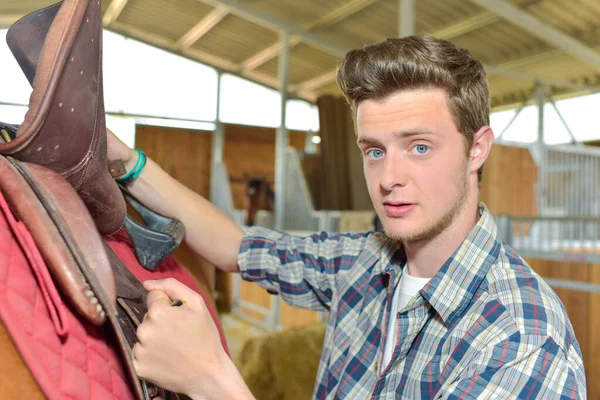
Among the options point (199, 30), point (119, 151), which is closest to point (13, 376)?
point (119, 151)

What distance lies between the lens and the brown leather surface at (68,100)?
17.8 inches

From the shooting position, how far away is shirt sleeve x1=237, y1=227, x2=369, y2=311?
3.30 ft

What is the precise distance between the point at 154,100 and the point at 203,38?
25cm

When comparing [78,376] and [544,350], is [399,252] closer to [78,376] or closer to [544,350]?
[544,350]

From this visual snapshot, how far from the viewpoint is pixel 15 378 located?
40cm

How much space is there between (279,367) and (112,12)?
3.32ft

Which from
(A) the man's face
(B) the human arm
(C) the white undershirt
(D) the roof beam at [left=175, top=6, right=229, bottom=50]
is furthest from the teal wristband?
(D) the roof beam at [left=175, top=6, right=229, bottom=50]

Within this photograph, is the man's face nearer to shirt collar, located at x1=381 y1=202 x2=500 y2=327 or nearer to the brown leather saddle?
shirt collar, located at x1=381 y1=202 x2=500 y2=327

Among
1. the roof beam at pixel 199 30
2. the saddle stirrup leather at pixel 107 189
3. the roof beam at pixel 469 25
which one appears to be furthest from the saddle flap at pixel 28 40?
the roof beam at pixel 469 25

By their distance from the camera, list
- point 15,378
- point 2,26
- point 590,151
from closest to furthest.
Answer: point 15,378 → point 2,26 → point 590,151

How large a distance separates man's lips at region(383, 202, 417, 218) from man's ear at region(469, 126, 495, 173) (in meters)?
0.15

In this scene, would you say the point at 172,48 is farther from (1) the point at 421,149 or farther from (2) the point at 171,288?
(2) the point at 171,288

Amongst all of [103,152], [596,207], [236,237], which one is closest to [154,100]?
[236,237]

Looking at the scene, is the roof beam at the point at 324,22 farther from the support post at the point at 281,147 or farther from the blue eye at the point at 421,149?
the blue eye at the point at 421,149
